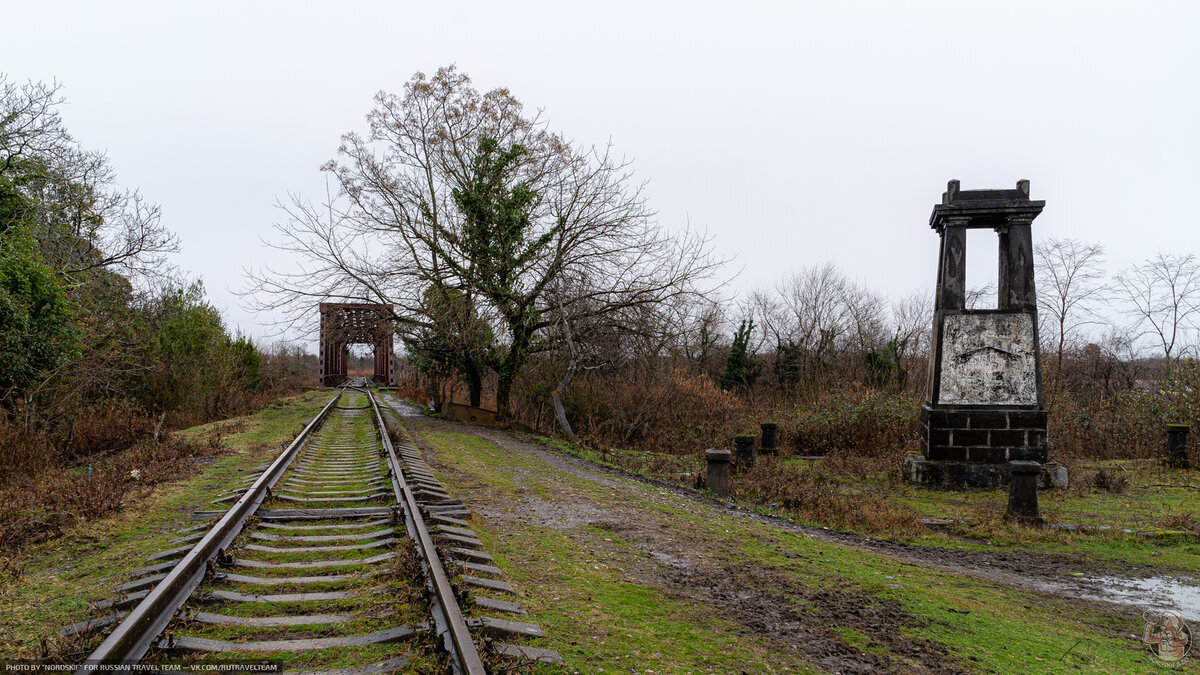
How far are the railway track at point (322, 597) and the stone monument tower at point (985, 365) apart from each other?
913cm

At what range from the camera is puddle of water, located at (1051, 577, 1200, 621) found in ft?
18.2

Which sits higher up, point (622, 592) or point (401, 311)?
point (401, 311)

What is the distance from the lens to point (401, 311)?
67.5 feet

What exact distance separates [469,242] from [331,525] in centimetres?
1550

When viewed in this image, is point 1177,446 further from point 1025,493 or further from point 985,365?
point 1025,493

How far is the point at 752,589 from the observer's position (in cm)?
520

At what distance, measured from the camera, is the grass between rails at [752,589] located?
12.8ft

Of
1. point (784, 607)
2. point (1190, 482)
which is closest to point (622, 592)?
point (784, 607)

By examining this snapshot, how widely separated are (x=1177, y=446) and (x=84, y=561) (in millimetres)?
18058

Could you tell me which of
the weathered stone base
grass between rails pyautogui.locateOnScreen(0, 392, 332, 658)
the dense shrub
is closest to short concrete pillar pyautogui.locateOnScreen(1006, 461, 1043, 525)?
the weathered stone base

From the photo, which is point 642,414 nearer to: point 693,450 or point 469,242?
point 693,450

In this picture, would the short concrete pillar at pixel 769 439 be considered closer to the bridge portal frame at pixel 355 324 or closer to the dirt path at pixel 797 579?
the dirt path at pixel 797 579

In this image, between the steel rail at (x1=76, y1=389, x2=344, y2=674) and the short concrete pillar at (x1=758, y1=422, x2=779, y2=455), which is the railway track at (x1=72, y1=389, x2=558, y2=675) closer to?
the steel rail at (x1=76, y1=389, x2=344, y2=674)

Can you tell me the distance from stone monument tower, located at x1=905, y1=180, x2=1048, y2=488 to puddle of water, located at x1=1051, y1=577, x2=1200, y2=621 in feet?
17.2
